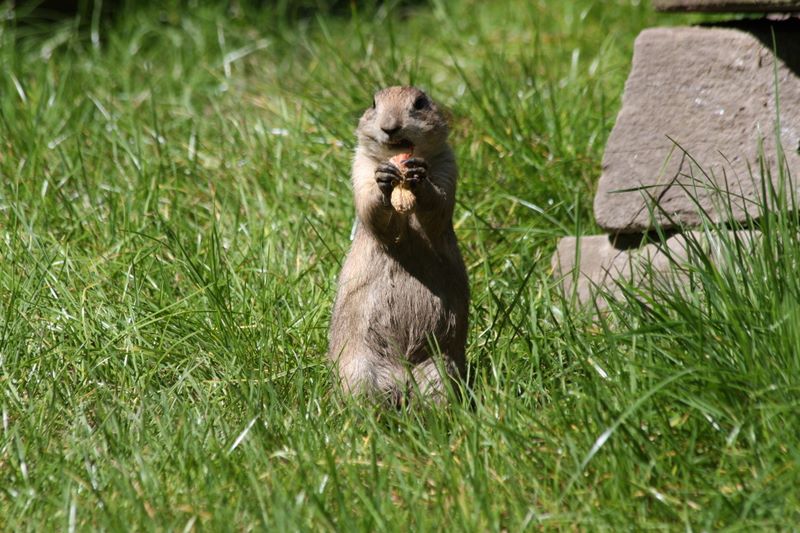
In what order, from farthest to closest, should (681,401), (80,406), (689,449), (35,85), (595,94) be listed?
(35,85), (595,94), (80,406), (681,401), (689,449)

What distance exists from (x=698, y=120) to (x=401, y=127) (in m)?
1.19

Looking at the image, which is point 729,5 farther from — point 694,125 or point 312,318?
point 312,318

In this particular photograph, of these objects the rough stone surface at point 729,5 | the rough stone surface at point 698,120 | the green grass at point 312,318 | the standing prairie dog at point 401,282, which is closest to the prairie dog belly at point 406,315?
the standing prairie dog at point 401,282

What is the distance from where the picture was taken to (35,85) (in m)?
5.84

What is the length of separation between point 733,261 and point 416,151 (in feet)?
3.32

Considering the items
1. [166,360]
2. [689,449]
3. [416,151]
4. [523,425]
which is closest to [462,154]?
[416,151]

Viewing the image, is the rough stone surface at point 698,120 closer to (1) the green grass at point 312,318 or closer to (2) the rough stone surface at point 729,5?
(2) the rough stone surface at point 729,5

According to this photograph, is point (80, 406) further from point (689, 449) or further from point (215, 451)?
point (689, 449)

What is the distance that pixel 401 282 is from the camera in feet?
11.7

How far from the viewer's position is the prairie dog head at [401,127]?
3492mm

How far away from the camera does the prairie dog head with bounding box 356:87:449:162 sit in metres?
3.49

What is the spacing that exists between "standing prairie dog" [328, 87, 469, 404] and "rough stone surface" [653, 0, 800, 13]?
1.02 meters

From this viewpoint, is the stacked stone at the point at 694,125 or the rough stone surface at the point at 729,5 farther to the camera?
the stacked stone at the point at 694,125

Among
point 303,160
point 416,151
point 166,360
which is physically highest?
point 416,151
